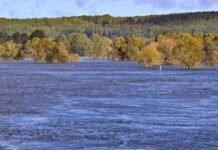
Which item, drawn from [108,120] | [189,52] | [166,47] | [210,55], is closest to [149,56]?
[166,47]

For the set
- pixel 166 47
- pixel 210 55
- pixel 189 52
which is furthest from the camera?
pixel 166 47

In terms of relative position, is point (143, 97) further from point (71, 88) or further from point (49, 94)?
point (71, 88)

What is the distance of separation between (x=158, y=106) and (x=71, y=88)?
23.4 meters

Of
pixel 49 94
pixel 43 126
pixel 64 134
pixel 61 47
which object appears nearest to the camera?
pixel 64 134

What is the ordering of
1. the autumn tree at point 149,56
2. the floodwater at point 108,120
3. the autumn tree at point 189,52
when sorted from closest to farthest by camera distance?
the floodwater at point 108,120 < the autumn tree at point 189,52 < the autumn tree at point 149,56

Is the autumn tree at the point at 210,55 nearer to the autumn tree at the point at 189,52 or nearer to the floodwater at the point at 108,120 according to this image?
the autumn tree at the point at 189,52

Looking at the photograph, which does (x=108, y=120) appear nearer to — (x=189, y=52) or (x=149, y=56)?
(x=189, y=52)

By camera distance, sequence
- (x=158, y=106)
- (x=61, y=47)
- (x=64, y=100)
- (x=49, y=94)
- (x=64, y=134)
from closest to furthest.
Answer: (x=64, y=134) < (x=158, y=106) < (x=64, y=100) < (x=49, y=94) < (x=61, y=47)

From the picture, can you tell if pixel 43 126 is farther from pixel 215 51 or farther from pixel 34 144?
pixel 215 51

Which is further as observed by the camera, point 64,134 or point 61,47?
point 61,47

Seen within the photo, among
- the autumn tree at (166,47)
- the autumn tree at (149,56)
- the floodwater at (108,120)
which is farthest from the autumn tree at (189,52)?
the floodwater at (108,120)

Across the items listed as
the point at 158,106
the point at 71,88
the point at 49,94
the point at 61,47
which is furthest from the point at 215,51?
the point at 158,106

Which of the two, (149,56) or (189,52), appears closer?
(189,52)

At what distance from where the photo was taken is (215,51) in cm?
14475
